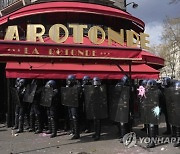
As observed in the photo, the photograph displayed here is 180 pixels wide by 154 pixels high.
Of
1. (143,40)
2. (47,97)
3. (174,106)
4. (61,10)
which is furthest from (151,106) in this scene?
(61,10)

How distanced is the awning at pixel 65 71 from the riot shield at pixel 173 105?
2.26 meters

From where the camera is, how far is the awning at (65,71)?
10.3 m

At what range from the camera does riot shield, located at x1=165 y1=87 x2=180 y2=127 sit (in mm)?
8602

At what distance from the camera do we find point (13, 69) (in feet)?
33.4

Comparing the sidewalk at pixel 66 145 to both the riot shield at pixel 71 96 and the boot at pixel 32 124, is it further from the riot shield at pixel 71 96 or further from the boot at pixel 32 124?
the riot shield at pixel 71 96

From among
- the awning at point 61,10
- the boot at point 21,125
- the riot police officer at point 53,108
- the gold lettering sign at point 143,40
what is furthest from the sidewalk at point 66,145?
the awning at point 61,10

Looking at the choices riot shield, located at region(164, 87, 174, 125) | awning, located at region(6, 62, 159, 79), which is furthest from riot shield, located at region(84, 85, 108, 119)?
riot shield, located at region(164, 87, 174, 125)

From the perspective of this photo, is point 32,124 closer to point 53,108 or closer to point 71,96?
point 53,108

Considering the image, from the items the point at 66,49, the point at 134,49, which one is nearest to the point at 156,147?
the point at 134,49

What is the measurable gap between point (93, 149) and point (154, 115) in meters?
1.90

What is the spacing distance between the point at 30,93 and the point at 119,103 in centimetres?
308

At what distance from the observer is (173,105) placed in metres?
8.72

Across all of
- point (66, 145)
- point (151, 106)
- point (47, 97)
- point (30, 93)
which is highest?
point (30, 93)

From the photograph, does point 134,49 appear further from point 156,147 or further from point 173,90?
point 156,147
